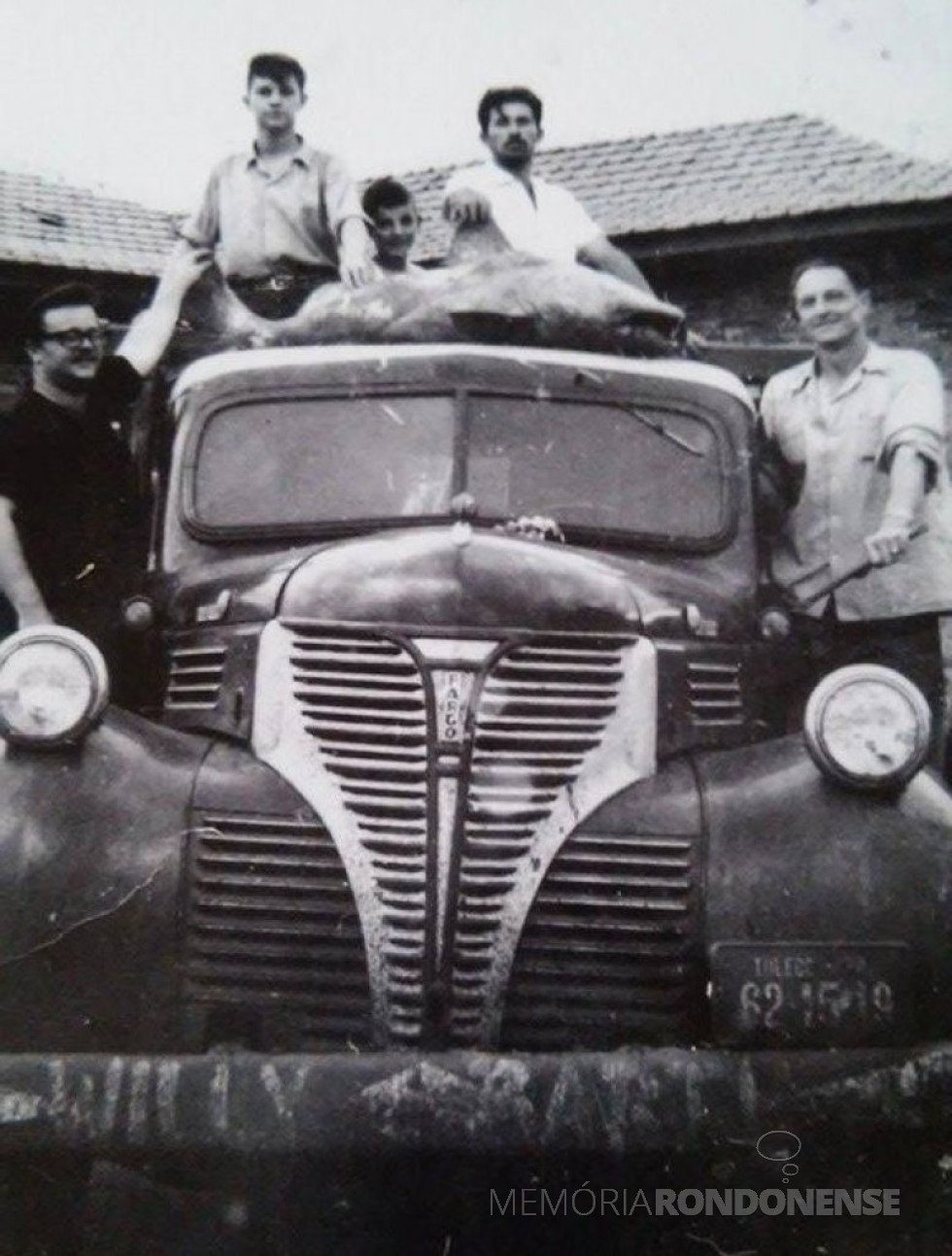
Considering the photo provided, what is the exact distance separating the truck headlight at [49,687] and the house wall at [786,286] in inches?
325

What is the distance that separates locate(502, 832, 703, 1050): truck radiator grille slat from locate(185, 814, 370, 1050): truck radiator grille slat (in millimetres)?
326

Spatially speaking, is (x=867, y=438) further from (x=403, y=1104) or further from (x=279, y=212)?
(x=403, y=1104)

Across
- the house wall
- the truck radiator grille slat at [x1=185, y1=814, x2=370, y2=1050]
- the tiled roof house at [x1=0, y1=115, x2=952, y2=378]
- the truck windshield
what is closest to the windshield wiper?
the truck windshield

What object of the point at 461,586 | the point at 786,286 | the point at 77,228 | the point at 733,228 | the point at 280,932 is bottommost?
the point at 280,932

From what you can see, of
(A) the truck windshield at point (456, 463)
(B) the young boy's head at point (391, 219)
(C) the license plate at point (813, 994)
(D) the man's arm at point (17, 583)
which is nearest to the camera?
(C) the license plate at point (813, 994)

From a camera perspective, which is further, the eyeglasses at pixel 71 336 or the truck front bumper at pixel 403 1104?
the eyeglasses at pixel 71 336

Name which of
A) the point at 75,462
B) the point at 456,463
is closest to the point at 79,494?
the point at 75,462

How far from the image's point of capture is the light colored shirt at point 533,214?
4.97m

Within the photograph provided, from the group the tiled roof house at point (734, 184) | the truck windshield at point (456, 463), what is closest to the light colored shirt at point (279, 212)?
the truck windshield at point (456, 463)

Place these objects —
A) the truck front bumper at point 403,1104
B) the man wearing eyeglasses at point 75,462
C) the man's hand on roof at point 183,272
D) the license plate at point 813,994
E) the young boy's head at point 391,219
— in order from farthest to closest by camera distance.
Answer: the young boy's head at point 391,219 → the man's hand on roof at point 183,272 → the man wearing eyeglasses at point 75,462 → the license plate at point 813,994 → the truck front bumper at point 403,1104

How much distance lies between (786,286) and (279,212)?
6561 mm

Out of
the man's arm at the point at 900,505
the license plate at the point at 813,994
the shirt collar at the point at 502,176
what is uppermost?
the shirt collar at the point at 502,176

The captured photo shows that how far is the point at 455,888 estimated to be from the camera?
299cm

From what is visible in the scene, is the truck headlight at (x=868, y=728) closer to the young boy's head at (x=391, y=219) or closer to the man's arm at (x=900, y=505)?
the man's arm at (x=900, y=505)
